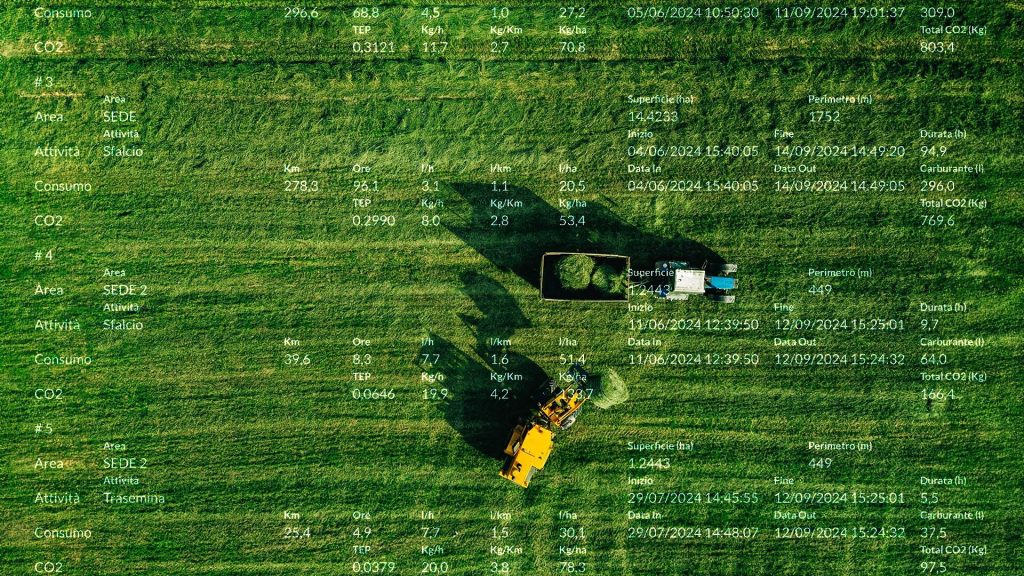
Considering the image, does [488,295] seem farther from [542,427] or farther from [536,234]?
[542,427]

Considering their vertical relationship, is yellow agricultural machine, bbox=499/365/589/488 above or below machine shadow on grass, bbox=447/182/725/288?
below

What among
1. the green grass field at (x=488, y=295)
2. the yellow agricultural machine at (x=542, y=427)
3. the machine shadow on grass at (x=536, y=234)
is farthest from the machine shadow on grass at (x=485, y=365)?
the machine shadow on grass at (x=536, y=234)

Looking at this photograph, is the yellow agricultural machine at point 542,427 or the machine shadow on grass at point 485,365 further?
the machine shadow on grass at point 485,365

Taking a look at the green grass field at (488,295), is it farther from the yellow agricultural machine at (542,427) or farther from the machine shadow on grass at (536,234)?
the yellow agricultural machine at (542,427)


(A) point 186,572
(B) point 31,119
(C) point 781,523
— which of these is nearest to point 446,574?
(A) point 186,572

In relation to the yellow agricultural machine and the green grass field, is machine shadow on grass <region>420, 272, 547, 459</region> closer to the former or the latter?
the green grass field

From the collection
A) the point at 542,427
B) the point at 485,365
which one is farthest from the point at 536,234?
the point at 542,427

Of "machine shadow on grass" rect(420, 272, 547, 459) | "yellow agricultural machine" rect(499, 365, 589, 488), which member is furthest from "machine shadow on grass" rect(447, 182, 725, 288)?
"yellow agricultural machine" rect(499, 365, 589, 488)
